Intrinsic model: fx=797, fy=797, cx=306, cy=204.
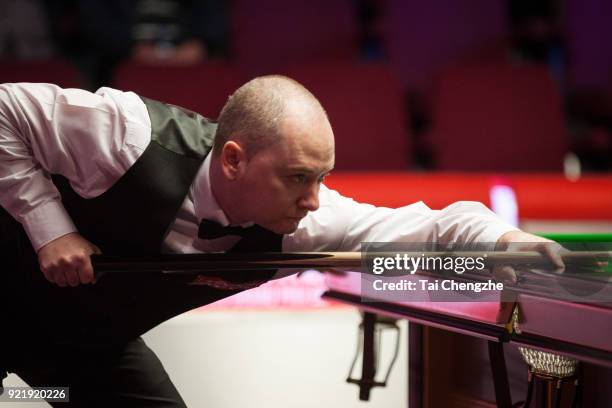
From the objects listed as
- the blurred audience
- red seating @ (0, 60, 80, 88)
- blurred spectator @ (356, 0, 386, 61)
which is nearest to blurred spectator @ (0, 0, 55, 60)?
the blurred audience

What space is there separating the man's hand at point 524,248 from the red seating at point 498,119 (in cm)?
247

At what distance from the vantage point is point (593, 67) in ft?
15.2

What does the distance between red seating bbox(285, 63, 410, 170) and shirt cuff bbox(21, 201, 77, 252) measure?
248 centimetres

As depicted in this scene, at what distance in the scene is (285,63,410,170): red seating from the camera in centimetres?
383

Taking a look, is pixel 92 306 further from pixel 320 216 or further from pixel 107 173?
pixel 320 216

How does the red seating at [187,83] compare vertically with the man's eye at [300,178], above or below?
below

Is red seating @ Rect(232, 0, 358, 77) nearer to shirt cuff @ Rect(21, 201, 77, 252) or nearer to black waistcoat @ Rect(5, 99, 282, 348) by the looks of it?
black waistcoat @ Rect(5, 99, 282, 348)

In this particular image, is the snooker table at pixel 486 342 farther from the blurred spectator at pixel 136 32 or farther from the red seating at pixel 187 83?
the blurred spectator at pixel 136 32

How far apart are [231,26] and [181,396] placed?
3143 millimetres

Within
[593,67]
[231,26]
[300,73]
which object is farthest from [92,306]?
[593,67]

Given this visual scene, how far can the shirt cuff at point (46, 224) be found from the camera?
4.63 ft

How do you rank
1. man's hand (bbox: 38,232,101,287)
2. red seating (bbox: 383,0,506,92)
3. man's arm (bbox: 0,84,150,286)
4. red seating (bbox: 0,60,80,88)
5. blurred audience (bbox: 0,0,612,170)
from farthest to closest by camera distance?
red seating (bbox: 383,0,506,92) < blurred audience (bbox: 0,0,612,170) < red seating (bbox: 0,60,80,88) < man's arm (bbox: 0,84,150,286) < man's hand (bbox: 38,232,101,287)

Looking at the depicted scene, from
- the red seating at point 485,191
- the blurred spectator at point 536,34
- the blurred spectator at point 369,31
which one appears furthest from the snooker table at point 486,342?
the blurred spectator at point 536,34

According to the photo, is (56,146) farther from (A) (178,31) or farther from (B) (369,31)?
(B) (369,31)
